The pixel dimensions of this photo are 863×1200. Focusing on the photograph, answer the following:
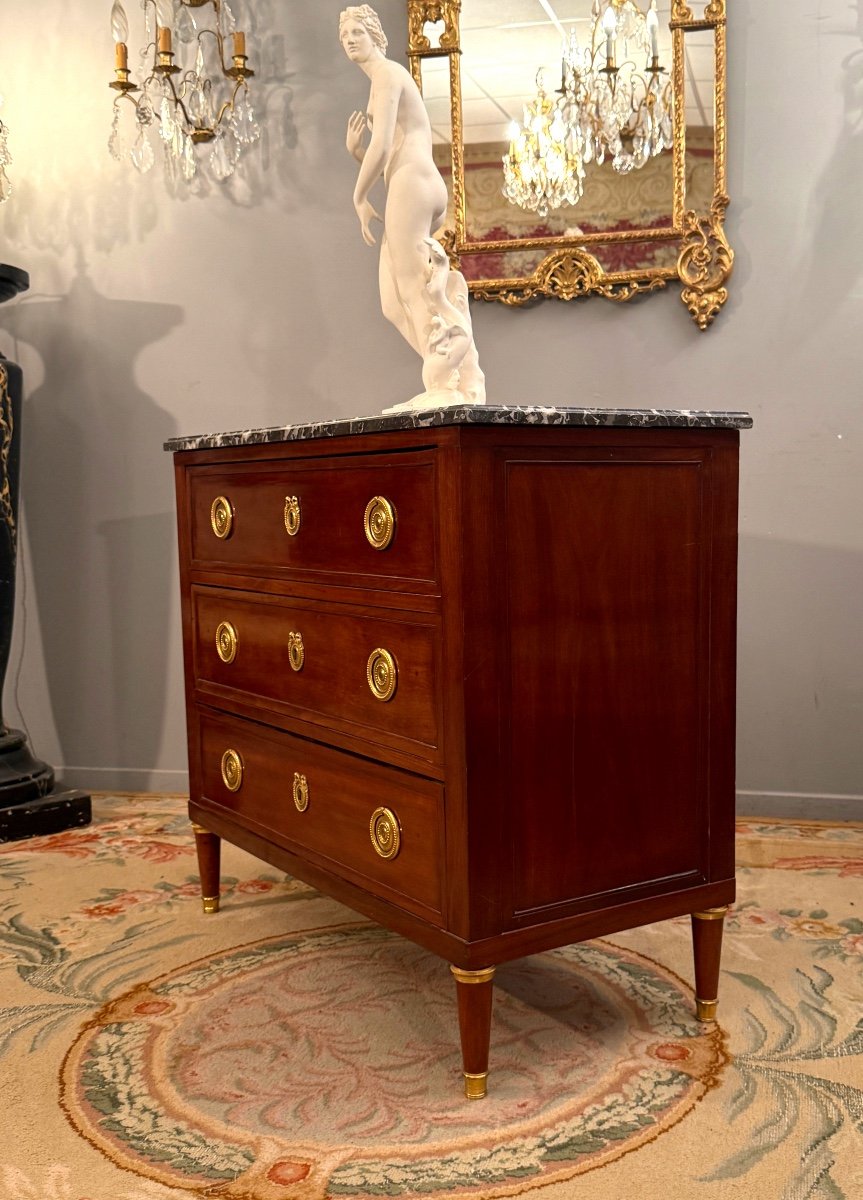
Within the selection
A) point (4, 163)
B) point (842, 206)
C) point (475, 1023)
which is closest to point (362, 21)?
point (842, 206)

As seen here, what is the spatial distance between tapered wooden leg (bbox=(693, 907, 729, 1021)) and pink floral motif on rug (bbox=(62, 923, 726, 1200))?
0.05 m

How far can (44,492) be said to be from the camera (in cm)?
426

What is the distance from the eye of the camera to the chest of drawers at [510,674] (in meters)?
1.94

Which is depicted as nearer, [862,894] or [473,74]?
[862,894]

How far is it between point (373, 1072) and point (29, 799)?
6.67ft

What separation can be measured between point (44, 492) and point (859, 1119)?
3383mm

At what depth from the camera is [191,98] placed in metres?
3.87

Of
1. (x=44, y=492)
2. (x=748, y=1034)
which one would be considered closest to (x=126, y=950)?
(x=748, y=1034)

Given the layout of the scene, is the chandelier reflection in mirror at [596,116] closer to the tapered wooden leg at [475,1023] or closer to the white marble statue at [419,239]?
the white marble statue at [419,239]

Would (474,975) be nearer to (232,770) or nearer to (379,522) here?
(379,522)

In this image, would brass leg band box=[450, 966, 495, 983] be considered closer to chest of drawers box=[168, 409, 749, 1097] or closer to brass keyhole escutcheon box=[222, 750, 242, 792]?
chest of drawers box=[168, 409, 749, 1097]

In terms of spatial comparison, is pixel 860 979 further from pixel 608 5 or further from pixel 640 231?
pixel 608 5

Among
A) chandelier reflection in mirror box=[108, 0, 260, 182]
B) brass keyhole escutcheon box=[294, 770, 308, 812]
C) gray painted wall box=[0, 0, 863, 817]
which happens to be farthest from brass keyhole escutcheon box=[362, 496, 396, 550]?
chandelier reflection in mirror box=[108, 0, 260, 182]

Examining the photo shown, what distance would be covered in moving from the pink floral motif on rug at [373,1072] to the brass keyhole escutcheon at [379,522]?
951 millimetres
